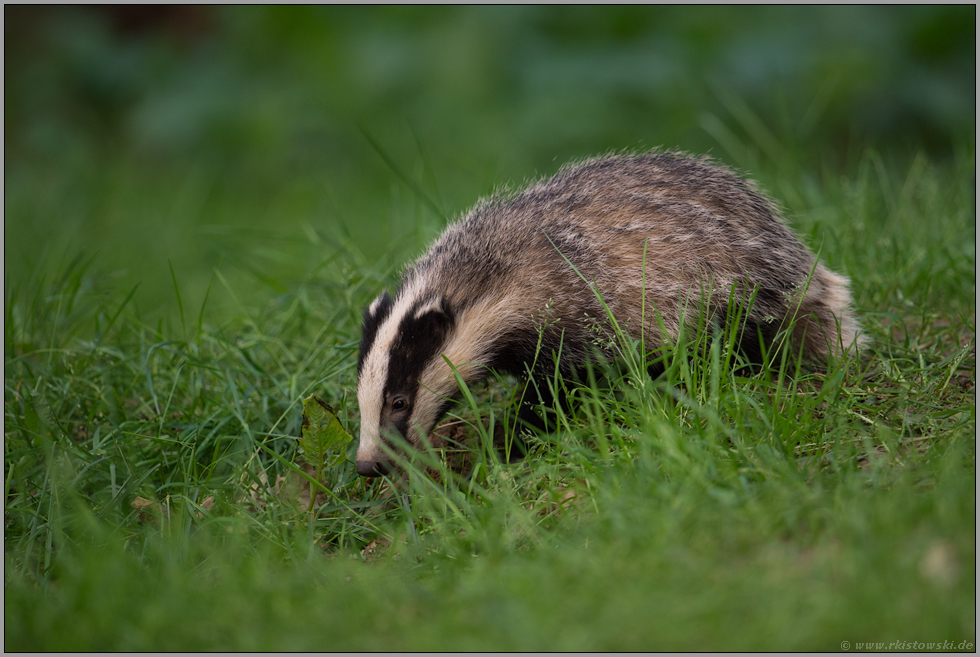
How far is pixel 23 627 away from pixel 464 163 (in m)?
6.10

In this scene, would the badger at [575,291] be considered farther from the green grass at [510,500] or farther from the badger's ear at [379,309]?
the green grass at [510,500]

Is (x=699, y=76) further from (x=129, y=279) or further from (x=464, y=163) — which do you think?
(x=129, y=279)

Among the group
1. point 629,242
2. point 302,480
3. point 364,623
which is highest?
point 629,242

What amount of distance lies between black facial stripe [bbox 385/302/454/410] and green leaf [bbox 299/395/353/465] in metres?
0.23

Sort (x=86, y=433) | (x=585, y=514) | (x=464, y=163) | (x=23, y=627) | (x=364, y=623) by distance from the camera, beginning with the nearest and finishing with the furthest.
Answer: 1. (x=364, y=623)
2. (x=23, y=627)
3. (x=585, y=514)
4. (x=86, y=433)
5. (x=464, y=163)

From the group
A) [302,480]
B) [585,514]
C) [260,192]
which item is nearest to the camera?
[585,514]

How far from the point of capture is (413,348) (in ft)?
11.4

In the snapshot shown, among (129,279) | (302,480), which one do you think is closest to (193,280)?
(129,279)

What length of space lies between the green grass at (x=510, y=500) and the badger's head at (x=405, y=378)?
25cm

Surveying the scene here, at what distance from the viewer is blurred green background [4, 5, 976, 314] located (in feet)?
26.2

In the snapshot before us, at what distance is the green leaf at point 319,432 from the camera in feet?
11.0

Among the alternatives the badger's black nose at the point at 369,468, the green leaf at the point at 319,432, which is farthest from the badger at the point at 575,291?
the green leaf at the point at 319,432

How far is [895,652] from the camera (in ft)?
6.78

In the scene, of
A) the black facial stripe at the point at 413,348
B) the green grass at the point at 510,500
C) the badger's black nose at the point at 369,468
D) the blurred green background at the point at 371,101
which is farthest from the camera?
the blurred green background at the point at 371,101
